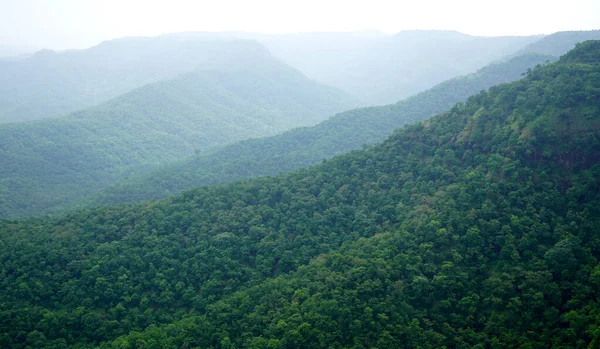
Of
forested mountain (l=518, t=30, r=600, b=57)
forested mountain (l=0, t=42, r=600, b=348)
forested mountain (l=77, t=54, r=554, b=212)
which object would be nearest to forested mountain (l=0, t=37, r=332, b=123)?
forested mountain (l=77, t=54, r=554, b=212)

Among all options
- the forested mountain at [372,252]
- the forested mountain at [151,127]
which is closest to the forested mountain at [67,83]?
the forested mountain at [151,127]

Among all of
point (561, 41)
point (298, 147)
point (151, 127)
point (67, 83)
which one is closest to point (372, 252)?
point (298, 147)

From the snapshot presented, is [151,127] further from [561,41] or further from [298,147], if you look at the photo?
[561,41]

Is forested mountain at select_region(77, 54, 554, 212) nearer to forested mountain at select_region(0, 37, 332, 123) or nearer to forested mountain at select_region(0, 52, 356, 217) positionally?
forested mountain at select_region(0, 52, 356, 217)

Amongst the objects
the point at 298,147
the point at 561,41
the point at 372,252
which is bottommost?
the point at 372,252

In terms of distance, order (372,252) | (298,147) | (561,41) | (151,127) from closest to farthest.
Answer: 1. (372,252)
2. (298,147)
3. (151,127)
4. (561,41)

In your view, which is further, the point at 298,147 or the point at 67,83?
the point at 67,83
